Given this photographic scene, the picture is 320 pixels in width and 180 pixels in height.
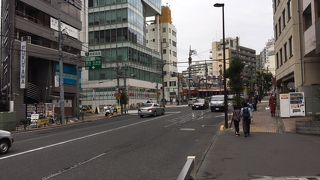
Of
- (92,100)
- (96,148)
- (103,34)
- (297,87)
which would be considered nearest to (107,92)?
(92,100)

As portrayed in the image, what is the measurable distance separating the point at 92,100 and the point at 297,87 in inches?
2610

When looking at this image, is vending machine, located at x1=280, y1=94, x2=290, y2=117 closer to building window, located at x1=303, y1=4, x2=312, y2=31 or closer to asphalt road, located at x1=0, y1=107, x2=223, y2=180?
building window, located at x1=303, y1=4, x2=312, y2=31

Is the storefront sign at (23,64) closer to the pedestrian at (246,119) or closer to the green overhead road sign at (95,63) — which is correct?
the green overhead road sign at (95,63)

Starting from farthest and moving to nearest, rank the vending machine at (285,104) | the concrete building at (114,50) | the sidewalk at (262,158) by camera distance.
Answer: the concrete building at (114,50) < the vending machine at (285,104) < the sidewalk at (262,158)

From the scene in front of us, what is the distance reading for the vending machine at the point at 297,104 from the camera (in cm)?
3281

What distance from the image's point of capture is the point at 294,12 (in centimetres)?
3778

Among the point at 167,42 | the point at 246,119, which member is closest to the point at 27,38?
the point at 246,119

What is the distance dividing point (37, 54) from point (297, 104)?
2803 centimetres

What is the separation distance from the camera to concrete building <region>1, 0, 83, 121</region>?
4512cm

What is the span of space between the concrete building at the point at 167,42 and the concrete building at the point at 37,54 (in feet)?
229

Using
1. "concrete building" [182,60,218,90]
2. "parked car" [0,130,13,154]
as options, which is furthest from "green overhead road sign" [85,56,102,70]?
"concrete building" [182,60,218,90]

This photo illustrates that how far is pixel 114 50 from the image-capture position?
314 feet

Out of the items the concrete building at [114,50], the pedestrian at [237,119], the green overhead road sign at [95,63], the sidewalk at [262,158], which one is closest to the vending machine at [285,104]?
the pedestrian at [237,119]

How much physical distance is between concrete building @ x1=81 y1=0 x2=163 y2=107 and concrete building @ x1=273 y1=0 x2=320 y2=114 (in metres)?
52.0
